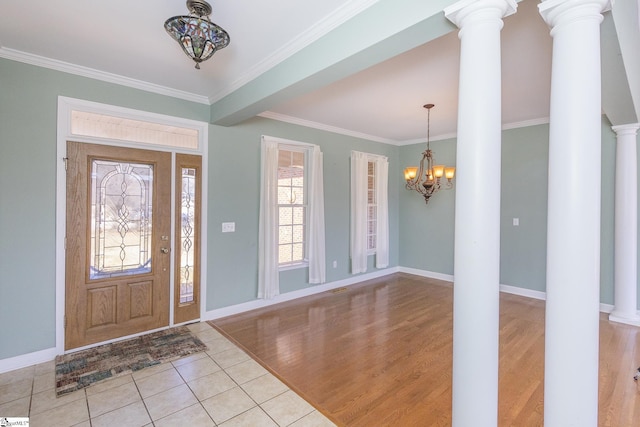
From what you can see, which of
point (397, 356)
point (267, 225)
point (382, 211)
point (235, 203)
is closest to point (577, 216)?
point (397, 356)

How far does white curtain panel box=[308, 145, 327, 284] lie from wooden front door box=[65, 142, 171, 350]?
2.01 metres

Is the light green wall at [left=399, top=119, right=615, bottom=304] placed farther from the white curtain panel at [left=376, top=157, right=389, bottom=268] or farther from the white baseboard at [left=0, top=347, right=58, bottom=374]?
the white baseboard at [left=0, top=347, right=58, bottom=374]

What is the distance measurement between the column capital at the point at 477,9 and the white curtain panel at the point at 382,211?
4265 millimetres

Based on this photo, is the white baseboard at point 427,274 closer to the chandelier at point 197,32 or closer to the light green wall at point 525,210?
the light green wall at point 525,210

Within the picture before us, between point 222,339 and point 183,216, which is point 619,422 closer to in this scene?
point 222,339

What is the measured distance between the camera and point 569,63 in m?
1.33

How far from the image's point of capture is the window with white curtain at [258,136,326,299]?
4203 mm

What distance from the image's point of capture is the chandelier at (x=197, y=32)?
1.74 metres

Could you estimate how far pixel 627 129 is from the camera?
366cm

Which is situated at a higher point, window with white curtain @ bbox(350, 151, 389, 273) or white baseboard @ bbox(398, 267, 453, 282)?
window with white curtain @ bbox(350, 151, 389, 273)

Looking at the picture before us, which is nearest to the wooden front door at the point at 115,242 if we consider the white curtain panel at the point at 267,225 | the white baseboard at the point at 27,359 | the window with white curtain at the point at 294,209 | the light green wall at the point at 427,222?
the white baseboard at the point at 27,359

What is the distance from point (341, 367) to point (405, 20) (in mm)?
2731

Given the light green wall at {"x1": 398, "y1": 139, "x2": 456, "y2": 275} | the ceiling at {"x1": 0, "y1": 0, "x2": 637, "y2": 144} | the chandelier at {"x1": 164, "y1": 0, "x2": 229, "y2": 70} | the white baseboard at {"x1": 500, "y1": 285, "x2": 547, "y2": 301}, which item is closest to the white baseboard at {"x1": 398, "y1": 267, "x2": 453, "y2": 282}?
the light green wall at {"x1": 398, "y1": 139, "x2": 456, "y2": 275}

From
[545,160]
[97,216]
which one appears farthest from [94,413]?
[545,160]
